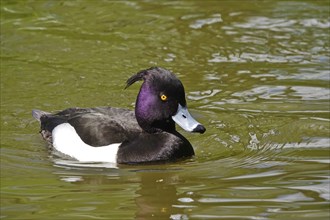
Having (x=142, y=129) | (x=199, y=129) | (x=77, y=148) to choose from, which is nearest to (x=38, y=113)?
(x=77, y=148)

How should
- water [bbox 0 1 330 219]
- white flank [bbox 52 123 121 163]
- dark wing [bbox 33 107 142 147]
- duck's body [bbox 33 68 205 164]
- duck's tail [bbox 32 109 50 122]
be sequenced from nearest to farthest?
water [bbox 0 1 330 219], duck's body [bbox 33 68 205 164], white flank [bbox 52 123 121 163], dark wing [bbox 33 107 142 147], duck's tail [bbox 32 109 50 122]

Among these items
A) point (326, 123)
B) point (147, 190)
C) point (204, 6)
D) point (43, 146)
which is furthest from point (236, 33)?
point (147, 190)

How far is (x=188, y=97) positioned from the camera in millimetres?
10789

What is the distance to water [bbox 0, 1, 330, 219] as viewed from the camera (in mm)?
7648

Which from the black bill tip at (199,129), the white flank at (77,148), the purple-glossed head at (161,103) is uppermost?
the purple-glossed head at (161,103)

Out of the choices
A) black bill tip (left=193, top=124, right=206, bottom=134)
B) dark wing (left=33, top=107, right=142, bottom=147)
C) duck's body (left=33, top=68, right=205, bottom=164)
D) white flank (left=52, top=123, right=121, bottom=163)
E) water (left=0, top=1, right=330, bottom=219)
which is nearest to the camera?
water (left=0, top=1, right=330, bottom=219)

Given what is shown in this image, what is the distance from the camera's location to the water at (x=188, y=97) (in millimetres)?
7648

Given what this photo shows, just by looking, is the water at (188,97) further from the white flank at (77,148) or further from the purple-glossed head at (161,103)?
the purple-glossed head at (161,103)

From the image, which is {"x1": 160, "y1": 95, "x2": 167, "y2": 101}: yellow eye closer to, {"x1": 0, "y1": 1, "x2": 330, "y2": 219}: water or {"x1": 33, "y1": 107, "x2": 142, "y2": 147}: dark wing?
{"x1": 33, "y1": 107, "x2": 142, "y2": 147}: dark wing

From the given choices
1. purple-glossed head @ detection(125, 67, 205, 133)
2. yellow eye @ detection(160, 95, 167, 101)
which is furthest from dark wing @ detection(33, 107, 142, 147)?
yellow eye @ detection(160, 95, 167, 101)

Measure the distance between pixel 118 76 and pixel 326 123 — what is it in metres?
2.74

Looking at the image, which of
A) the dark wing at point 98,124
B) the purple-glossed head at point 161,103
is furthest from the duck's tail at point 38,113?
the purple-glossed head at point 161,103

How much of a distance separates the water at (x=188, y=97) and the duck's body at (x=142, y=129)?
0.56ft

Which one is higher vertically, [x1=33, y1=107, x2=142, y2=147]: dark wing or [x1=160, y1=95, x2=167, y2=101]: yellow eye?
[x1=160, y1=95, x2=167, y2=101]: yellow eye
